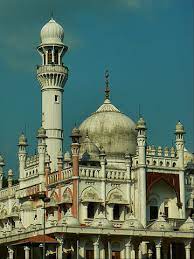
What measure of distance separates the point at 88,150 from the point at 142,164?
5.25 metres

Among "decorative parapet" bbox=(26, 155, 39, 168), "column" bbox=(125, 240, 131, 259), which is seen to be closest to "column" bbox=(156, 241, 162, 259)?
"column" bbox=(125, 240, 131, 259)

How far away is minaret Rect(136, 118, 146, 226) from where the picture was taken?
65312mm

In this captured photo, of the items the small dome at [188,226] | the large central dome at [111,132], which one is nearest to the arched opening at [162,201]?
the small dome at [188,226]

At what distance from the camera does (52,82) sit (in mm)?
76000

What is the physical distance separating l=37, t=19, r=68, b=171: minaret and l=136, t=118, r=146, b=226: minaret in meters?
10.2

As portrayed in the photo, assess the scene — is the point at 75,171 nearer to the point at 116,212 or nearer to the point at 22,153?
the point at 116,212

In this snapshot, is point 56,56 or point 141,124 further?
point 56,56

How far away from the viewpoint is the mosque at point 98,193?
61219mm

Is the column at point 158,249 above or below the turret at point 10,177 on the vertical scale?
below

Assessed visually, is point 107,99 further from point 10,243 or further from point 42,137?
point 10,243

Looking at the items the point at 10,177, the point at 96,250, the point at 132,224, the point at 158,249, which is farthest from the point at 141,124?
the point at 10,177

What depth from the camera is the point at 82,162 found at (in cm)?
6794

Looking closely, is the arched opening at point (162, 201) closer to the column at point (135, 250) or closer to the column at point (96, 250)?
the column at point (135, 250)

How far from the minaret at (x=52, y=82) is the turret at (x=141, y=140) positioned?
10159 millimetres
